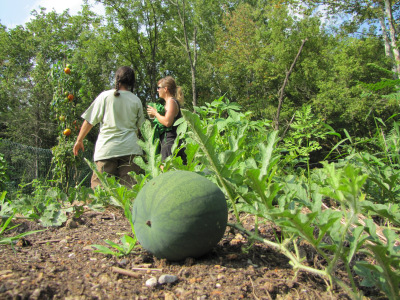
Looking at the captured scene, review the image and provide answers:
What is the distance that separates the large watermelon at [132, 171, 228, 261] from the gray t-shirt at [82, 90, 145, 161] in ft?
7.18

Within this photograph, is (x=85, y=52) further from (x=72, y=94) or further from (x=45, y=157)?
(x=72, y=94)

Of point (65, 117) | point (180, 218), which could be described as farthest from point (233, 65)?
point (180, 218)

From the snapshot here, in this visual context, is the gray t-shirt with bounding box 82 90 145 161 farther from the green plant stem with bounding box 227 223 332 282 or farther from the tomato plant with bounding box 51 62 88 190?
the green plant stem with bounding box 227 223 332 282

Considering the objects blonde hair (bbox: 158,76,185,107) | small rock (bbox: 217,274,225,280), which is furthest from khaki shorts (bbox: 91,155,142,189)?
small rock (bbox: 217,274,225,280)

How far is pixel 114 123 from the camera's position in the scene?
11.5 feet

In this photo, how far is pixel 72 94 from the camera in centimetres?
528

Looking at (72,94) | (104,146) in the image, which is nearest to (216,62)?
(72,94)

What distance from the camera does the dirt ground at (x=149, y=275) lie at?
107 cm

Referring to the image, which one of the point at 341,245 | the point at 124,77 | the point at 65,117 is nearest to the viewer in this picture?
the point at 341,245

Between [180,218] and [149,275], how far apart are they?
0.27 m

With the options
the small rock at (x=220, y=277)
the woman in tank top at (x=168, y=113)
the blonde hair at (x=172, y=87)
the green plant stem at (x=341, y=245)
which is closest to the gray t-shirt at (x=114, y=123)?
the woman in tank top at (x=168, y=113)

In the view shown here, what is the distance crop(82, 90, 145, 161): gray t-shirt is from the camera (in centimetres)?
350

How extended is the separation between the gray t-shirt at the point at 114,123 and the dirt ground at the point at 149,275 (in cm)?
190

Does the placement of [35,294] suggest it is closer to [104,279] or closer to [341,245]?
[104,279]
